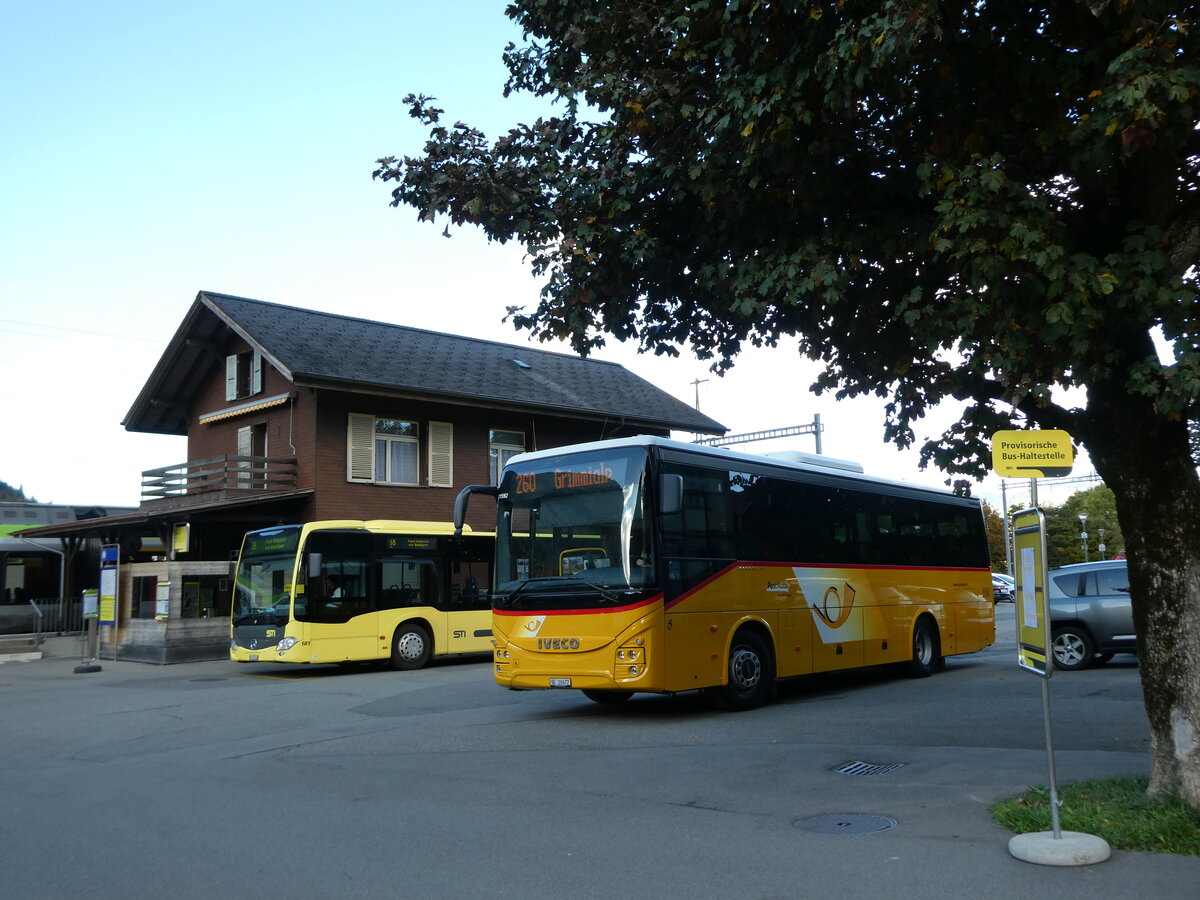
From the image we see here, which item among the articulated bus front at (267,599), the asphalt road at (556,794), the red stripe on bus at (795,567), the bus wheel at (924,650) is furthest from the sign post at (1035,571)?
the articulated bus front at (267,599)

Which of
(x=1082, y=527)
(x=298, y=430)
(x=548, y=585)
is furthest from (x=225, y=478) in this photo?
(x=1082, y=527)

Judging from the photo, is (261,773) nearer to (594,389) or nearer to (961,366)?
(961,366)

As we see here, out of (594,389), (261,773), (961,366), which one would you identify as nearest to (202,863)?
(261,773)

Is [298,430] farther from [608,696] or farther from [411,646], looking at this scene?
[608,696]

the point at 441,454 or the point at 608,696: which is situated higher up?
the point at 441,454

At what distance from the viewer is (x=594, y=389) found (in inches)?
1414

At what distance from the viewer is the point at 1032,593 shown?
6.67m

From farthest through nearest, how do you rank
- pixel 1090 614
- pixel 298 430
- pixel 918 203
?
1. pixel 298 430
2. pixel 1090 614
3. pixel 918 203

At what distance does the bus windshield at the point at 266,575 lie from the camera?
19.8 metres

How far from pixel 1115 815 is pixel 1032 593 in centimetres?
144

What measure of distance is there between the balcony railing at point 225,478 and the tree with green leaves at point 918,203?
19669 millimetres

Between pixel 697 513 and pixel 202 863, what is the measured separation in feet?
24.6

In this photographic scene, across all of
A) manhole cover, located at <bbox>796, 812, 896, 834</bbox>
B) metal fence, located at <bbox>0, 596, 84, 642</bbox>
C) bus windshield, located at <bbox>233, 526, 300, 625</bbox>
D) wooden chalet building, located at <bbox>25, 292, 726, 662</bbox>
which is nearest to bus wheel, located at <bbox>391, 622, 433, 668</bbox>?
bus windshield, located at <bbox>233, 526, 300, 625</bbox>

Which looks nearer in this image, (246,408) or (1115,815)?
(1115,815)
